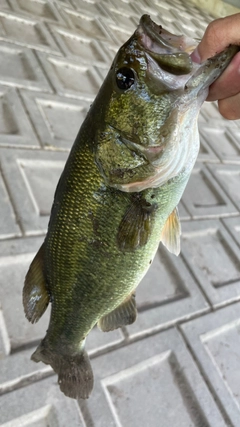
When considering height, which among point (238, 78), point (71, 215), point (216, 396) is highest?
point (238, 78)

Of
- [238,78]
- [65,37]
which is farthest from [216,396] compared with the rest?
[65,37]

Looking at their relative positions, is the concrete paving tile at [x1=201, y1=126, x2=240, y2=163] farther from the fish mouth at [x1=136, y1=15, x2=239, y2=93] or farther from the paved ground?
the fish mouth at [x1=136, y1=15, x2=239, y2=93]

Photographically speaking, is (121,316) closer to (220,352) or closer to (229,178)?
(220,352)

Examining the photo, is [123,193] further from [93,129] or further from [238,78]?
[238,78]

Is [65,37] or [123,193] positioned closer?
[123,193]

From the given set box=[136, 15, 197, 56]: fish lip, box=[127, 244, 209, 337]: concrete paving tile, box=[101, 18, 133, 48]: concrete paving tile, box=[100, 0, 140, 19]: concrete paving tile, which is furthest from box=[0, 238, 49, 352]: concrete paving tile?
box=[100, 0, 140, 19]: concrete paving tile

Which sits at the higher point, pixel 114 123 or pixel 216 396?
pixel 114 123

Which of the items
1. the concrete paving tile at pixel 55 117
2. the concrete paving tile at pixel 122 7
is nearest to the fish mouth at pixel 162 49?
the concrete paving tile at pixel 55 117

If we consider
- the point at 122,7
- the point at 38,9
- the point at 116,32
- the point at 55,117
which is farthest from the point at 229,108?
the point at 122,7
